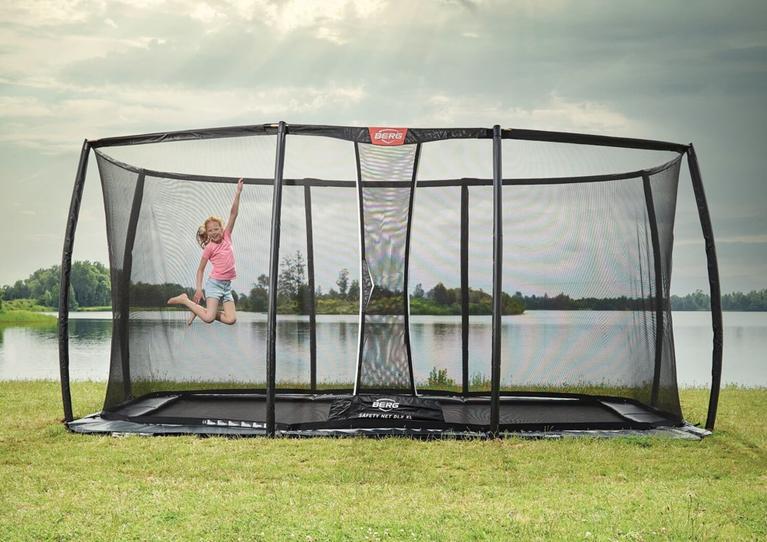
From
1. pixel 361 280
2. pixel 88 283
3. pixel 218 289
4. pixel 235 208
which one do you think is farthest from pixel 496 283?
pixel 88 283

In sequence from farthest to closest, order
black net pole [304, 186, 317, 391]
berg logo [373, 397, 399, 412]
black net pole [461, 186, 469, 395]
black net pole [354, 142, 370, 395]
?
black net pole [461, 186, 469, 395] < black net pole [304, 186, 317, 391] < black net pole [354, 142, 370, 395] < berg logo [373, 397, 399, 412]

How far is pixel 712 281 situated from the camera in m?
5.50

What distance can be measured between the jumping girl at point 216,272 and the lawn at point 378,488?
110cm

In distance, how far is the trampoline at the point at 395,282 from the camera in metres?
5.41

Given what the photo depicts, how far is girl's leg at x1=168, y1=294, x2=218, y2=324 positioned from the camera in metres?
5.77

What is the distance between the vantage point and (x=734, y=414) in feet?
21.1

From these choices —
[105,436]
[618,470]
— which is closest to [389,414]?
[618,470]

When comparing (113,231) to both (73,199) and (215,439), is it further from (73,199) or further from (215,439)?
(215,439)

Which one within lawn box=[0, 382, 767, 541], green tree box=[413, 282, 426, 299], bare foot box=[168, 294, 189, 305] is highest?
green tree box=[413, 282, 426, 299]

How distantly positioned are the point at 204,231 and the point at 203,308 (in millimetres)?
612

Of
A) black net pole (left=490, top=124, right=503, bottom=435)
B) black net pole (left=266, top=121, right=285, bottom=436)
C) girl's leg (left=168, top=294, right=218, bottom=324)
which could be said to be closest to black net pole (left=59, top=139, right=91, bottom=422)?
girl's leg (left=168, top=294, right=218, bottom=324)

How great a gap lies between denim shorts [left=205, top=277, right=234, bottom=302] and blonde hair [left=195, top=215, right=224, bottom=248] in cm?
30

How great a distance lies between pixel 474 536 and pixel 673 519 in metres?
→ 0.98

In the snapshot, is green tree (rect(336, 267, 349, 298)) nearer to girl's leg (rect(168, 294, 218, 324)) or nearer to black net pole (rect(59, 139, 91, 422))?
girl's leg (rect(168, 294, 218, 324))
